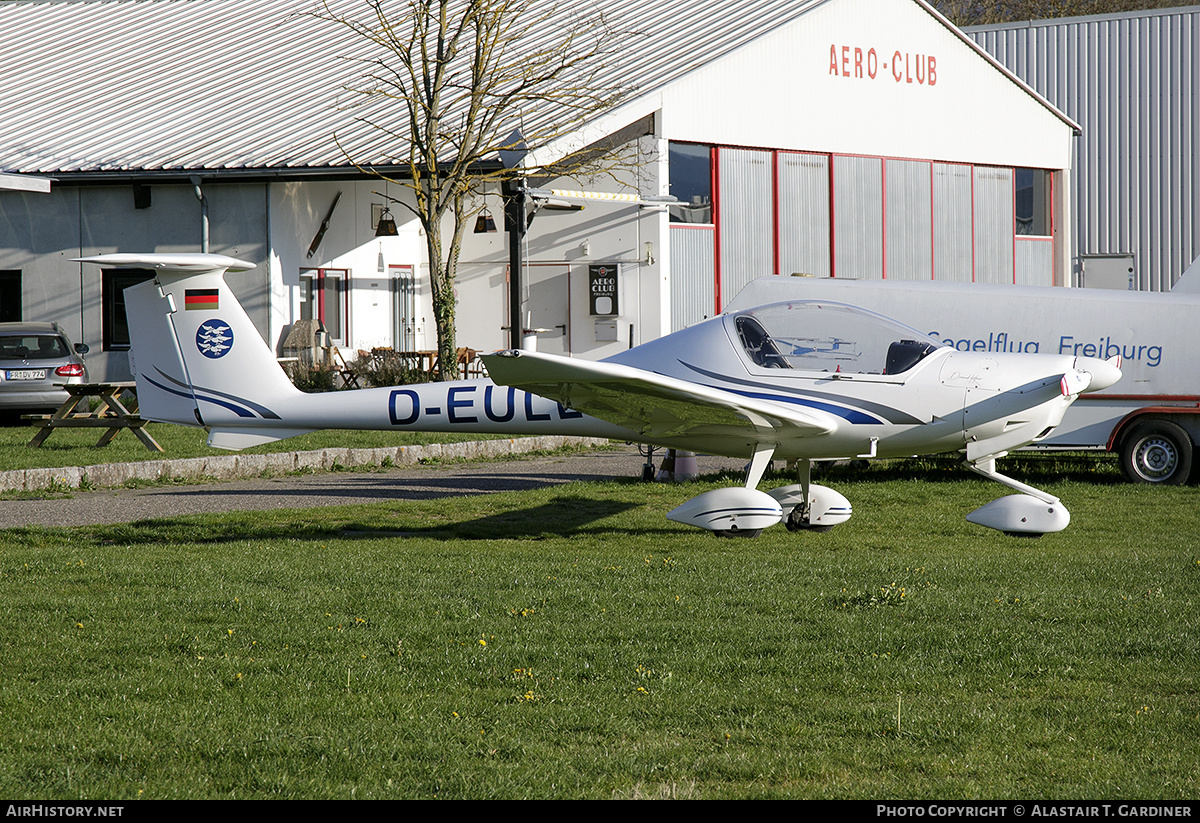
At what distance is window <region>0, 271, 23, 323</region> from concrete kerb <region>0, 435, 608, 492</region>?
11.9 m

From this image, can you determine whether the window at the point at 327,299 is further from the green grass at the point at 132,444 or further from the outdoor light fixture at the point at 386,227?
the green grass at the point at 132,444

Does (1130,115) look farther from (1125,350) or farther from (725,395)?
(725,395)

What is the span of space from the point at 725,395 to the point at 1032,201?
86.2 feet

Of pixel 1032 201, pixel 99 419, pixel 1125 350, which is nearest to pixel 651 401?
pixel 1125 350

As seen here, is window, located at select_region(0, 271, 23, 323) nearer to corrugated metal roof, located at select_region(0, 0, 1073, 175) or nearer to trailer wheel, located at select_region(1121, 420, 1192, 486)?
corrugated metal roof, located at select_region(0, 0, 1073, 175)

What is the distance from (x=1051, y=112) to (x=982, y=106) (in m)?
2.90

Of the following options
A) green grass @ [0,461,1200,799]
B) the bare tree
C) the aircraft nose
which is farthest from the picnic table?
the aircraft nose

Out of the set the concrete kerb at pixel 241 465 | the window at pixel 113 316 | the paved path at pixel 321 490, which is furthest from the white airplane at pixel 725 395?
the window at pixel 113 316

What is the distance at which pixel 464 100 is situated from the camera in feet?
83.9

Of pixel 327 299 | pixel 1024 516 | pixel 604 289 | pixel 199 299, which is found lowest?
pixel 1024 516

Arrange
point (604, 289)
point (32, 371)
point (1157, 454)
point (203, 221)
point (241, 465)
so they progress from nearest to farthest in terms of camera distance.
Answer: point (1157, 454) < point (241, 465) < point (32, 371) < point (203, 221) < point (604, 289)

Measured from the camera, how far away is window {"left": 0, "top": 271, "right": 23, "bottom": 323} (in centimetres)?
2442

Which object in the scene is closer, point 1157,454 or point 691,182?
point 1157,454

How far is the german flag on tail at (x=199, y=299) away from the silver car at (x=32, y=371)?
956 centimetres
